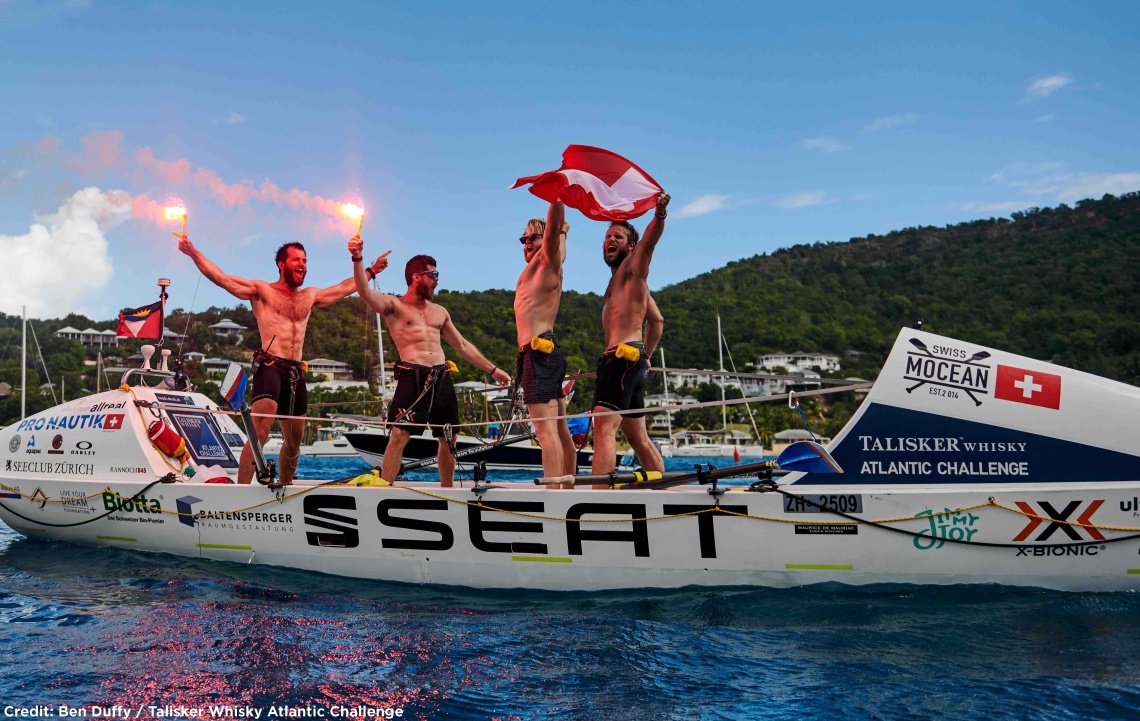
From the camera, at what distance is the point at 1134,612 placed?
4.47 metres

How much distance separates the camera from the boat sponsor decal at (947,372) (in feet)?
16.2

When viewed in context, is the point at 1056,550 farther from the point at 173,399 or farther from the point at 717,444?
the point at 717,444

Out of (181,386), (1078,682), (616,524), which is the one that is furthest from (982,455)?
(181,386)

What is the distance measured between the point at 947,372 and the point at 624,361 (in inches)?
86.7

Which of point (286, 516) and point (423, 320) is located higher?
point (423, 320)

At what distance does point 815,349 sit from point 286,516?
94457 millimetres

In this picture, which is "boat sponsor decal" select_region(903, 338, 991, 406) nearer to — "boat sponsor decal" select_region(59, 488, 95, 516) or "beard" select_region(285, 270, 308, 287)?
"beard" select_region(285, 270, 308, 287)

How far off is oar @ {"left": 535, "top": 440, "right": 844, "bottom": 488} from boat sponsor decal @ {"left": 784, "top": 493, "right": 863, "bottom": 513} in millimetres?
174

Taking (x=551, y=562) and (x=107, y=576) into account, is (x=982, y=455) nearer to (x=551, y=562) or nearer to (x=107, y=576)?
(x=551, y=562)

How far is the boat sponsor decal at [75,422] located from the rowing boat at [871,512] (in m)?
2.28

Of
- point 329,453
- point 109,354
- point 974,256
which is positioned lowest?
point 329,453

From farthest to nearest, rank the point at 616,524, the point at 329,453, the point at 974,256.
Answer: the point at 974,256 < the point at 329,453 < the point at 616,524

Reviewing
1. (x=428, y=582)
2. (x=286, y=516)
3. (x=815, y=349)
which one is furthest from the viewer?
(x=815, y=349)

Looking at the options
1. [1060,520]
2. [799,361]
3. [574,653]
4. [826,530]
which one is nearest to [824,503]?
[826,530]
